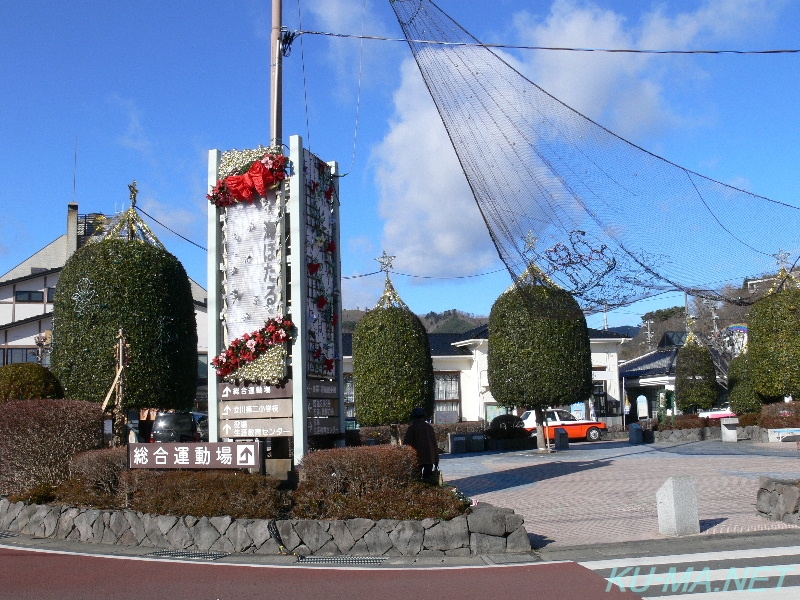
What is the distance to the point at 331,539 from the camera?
1019 cm

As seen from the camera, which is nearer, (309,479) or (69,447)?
(309,479)

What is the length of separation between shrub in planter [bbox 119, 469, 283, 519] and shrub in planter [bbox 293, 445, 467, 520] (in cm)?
46

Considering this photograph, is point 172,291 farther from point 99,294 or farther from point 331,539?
point 331,539

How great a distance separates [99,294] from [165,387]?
2.84 metres

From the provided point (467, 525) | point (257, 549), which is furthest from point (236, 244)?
point (467, 525)

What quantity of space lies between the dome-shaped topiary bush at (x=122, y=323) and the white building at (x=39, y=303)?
14.9 metres

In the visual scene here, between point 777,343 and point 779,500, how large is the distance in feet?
62.2

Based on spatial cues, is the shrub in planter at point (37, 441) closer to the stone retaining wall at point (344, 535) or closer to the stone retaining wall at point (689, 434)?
the stone retaining wall at point (344, 535)

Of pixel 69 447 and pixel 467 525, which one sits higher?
pixel 69 447

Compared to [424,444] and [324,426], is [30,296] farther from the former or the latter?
[424,444]

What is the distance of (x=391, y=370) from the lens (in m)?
24.8

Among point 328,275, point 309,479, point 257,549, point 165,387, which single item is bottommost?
point 257,549

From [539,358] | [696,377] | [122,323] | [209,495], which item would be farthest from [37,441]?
[696,377]

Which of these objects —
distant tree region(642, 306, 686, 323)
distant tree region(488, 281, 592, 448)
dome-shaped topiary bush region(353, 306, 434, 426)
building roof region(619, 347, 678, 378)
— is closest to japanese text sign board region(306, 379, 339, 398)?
dome-shaped topiary bush region(353, 306, 434, 426)
